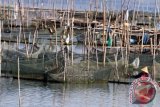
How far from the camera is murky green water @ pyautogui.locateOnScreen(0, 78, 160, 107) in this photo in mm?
16797

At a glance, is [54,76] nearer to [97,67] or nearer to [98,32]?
[97,67]

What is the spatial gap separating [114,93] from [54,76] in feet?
6.91


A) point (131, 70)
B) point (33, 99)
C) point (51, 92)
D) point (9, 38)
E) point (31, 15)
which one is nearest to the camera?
point (33, 99)

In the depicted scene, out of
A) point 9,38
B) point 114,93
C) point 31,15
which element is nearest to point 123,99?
point 114,93

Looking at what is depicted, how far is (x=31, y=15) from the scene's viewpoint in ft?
155

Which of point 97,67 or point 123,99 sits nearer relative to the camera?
point 123,99

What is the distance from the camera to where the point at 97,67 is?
64.3 ft

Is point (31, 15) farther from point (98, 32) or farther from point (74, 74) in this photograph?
point (74, 74)

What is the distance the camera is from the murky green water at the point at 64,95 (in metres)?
16.8

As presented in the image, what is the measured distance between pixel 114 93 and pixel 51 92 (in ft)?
Result: 6.93

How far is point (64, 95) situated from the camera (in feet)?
60.1

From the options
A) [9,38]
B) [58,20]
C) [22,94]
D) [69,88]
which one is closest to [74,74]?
[69,88]

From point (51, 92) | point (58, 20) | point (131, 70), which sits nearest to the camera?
point (51, 92)

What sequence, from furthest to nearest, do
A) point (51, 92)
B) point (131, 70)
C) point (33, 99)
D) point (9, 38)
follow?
point (9, 38), point (131, 70), point (51, 92), point (33, 99)
